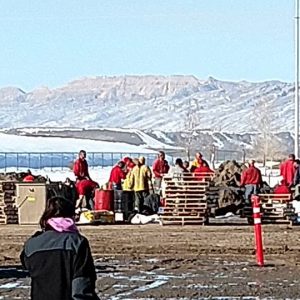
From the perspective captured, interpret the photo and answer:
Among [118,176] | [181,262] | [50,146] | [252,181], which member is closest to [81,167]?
[118,176]

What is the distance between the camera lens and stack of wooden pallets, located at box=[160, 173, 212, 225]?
30.2 metres

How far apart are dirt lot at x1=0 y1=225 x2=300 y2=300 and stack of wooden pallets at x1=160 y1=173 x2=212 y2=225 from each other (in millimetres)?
567

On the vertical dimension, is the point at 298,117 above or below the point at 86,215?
above

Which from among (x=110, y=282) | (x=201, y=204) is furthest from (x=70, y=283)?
(x=201, y=204)

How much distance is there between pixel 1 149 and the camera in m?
144

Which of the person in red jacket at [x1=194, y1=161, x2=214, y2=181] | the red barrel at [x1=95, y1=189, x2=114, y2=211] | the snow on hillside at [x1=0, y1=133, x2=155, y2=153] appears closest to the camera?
the person in red jacket at [x1=194, y1=161, x2=214, y2=181]

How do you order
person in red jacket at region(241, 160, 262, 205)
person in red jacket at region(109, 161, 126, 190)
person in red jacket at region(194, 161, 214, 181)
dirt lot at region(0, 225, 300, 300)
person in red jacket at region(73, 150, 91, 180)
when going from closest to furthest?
dirt lot at region(0, 225, 300, 300), person in red jacket at region(194, 161, 214, 181), person in red jacket at region(241, 160, 262, 205), person in red jacket at region(73, 150, 91, 180), person in red jacket at region(109, 161, 126, 190)

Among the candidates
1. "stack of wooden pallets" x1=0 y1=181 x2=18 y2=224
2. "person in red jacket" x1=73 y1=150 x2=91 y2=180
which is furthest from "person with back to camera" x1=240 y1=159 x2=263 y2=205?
"stack of wooden pallets" x1=0 y1=181 x2=18 y2=224

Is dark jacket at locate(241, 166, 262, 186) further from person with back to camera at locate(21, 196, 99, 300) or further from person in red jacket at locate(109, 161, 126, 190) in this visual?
person with back to camera at locate(21, 196, 99, 300)

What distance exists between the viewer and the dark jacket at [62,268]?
335 inches

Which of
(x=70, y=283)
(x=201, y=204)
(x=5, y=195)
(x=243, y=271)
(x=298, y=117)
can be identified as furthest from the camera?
(x=298, y=117)

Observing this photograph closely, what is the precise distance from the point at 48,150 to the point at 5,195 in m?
116

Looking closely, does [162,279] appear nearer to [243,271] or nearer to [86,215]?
[243,271]

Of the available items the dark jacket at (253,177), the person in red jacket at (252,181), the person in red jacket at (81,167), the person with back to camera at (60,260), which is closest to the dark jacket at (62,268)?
the person with back to camera at (60,260)
